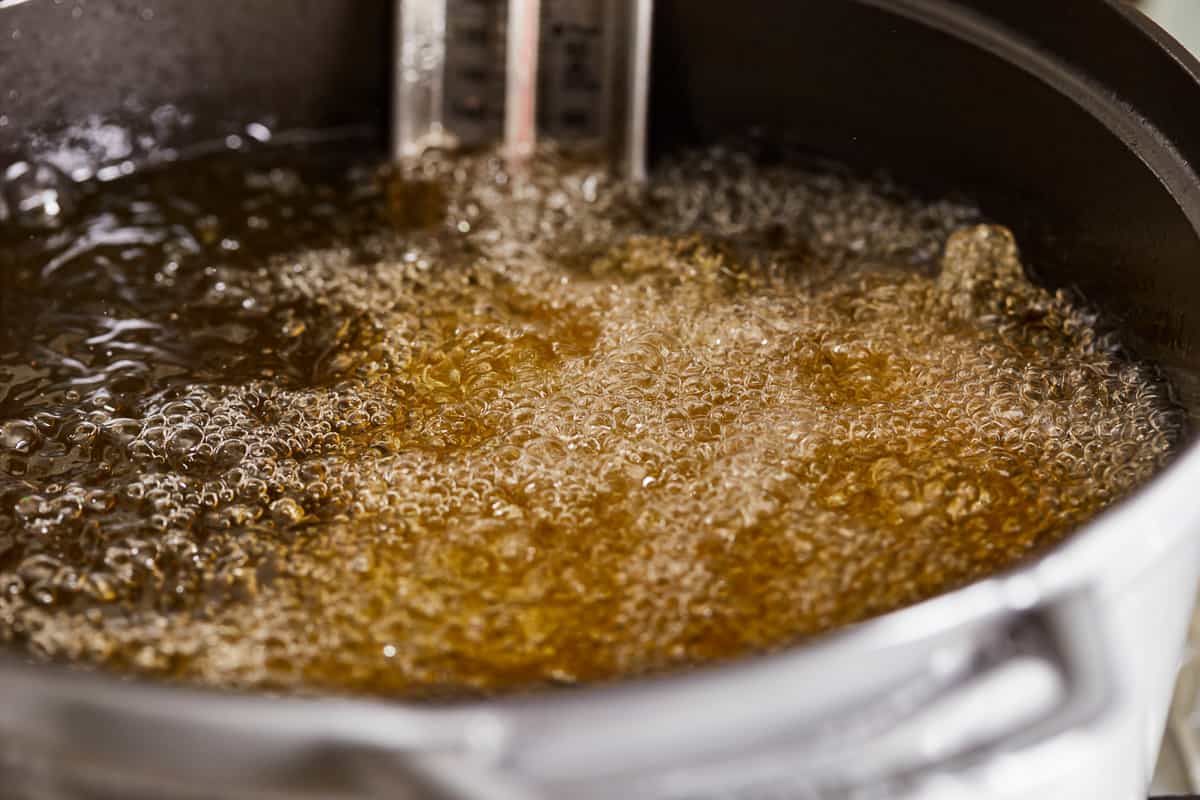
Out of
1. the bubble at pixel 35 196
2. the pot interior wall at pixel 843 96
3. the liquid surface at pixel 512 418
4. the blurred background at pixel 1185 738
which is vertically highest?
the pot interior wall at pixel 843 96

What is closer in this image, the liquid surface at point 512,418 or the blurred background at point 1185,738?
the liquid surface at point 512,418

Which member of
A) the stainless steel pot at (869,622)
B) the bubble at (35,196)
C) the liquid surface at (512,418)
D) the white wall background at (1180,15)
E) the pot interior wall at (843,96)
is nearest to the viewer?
the stainless steel pot at (869,622)

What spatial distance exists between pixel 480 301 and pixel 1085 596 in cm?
56

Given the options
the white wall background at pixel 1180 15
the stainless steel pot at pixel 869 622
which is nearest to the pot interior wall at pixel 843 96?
Result: the stainless steel pot at pixel 869 622

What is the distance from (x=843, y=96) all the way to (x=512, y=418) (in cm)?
44

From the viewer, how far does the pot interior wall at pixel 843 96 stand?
0.82 meters

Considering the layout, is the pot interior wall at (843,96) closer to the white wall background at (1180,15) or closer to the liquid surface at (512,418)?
the liquid surface at (512,418)

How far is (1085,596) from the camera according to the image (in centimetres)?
47

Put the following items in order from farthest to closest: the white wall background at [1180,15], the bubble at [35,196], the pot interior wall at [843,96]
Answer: the white wall background at [1180,15] < the bubble at [35,196] < the pot interior wall at [843,96]

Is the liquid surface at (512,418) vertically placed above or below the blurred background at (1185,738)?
above

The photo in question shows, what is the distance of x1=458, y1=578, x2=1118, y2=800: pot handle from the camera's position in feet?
1.41

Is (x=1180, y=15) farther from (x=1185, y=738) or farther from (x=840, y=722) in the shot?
(x=840, y=722)

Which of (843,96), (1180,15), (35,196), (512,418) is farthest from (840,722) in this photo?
(1180,15)

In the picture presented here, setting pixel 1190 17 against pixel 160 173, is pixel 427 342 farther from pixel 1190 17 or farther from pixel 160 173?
pixel 1190 17
